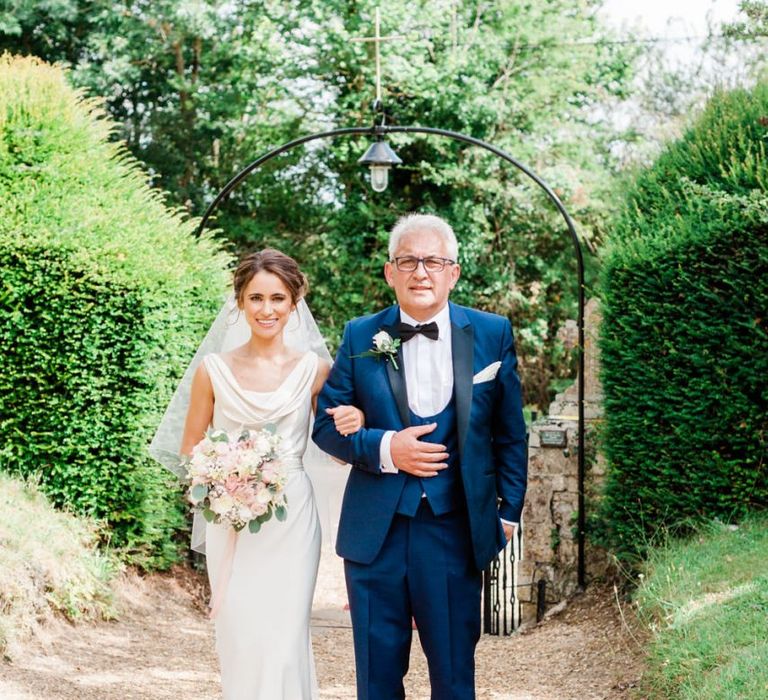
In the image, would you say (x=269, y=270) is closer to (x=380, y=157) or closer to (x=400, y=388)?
(x=400, y=388)

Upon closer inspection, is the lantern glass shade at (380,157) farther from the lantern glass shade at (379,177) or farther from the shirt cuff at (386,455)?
the shirt cuff at (386,455)

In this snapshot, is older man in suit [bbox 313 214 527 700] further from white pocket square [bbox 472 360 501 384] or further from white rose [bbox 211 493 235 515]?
white rose [bbox 211 493 235 515]

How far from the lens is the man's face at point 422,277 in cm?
375

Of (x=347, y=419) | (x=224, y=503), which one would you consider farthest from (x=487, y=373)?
(x=224, y=503)

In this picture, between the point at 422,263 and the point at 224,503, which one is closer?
the point at 422,263

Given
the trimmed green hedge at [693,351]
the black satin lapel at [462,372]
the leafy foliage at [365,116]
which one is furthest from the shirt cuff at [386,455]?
the leafy foliage at [365,116]

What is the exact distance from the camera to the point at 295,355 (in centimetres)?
443

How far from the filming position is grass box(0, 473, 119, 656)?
19.9 ft

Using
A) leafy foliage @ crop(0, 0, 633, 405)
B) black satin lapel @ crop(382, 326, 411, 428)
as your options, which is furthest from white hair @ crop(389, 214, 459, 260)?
leafy foliage @ crop(0, 0, 633, 405)

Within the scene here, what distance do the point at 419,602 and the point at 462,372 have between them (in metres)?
0.87

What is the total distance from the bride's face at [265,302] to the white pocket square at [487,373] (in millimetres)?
935

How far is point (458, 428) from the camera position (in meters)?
3.74

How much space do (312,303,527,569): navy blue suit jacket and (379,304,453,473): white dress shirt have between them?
39mm

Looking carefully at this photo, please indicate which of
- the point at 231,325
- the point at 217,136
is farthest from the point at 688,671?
the point at 217,136
